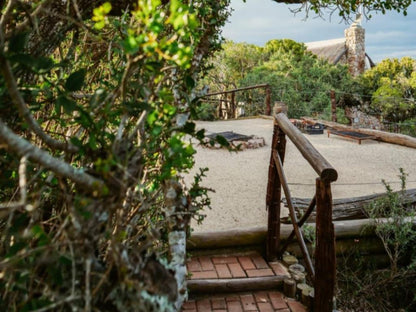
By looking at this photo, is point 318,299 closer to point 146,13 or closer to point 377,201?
point 377,201

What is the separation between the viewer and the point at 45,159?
0.88 m

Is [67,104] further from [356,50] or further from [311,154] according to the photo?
[356,50]

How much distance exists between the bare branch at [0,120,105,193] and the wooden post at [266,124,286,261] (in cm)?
258

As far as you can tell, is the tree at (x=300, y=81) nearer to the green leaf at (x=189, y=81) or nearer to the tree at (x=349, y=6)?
the tree at (x=349, y=6)

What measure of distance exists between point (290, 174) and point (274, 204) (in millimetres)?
3366

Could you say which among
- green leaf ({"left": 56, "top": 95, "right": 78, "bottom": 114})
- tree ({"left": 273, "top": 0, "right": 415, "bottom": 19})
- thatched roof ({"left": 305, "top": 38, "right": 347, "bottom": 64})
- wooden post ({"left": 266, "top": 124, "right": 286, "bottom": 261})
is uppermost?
thatched roof ({"left": 305, "top": 38, "right": 347, "bottom": 64})

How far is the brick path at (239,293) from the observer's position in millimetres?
2916

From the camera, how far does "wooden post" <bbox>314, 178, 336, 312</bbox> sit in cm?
251

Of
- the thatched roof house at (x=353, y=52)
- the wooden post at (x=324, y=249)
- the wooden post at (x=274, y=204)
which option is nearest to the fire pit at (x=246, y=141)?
the wooden post at (x=274, y=204)

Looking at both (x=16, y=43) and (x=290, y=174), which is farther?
(x=290, y=174)

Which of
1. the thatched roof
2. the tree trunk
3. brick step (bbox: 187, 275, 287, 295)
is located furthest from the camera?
the thatched roof

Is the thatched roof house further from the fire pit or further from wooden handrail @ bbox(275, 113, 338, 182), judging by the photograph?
wooden handrail @ bbox(275, 113, 338, 182)

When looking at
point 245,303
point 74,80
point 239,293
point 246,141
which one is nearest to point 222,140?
point 74,80

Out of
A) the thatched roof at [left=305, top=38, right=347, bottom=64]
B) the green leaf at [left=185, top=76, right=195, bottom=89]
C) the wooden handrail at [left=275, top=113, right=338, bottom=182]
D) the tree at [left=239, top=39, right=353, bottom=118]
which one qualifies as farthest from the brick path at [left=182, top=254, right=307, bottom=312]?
the thatched roof at [left=305, top=38, right=347, bottom=64]
